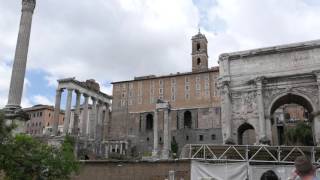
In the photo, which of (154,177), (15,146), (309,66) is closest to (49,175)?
(15,146)

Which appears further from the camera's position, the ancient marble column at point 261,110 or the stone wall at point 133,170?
the ancient marble column at point 261,110

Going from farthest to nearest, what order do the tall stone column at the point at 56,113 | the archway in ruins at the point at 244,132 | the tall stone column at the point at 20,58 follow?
the tall stone column at the point at 56,113
the archway in ruins at the point at 244,132
the tall stone column at the point at 20,58

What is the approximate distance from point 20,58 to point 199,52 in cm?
5622

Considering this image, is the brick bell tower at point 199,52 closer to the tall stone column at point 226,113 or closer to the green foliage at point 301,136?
the green foliage at point 301,136

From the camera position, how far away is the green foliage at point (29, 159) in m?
13.0

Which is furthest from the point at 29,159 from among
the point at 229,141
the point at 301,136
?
the point at 301,136

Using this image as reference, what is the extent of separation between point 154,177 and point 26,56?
1006 cm

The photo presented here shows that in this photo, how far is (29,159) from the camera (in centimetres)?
1352

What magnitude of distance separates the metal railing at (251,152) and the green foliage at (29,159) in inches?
314

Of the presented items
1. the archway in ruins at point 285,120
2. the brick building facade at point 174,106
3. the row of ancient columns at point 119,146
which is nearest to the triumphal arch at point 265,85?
the archway in ruins at point 285,120

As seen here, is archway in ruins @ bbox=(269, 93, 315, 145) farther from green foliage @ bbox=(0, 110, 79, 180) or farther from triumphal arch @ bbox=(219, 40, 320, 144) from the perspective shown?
green foliage @ bbox=(0, 110, 79, 180)

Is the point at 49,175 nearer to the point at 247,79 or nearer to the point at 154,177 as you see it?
the point at 154,177

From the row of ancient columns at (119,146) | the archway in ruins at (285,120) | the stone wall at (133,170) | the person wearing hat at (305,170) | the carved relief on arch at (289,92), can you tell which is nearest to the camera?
the person wearing hat at (305,170)

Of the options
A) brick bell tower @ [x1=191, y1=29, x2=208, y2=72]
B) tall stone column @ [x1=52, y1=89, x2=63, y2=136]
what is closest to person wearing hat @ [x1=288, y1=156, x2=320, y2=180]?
tall stone column @ [x1=52, y1=89, x2=63, y2=136]
